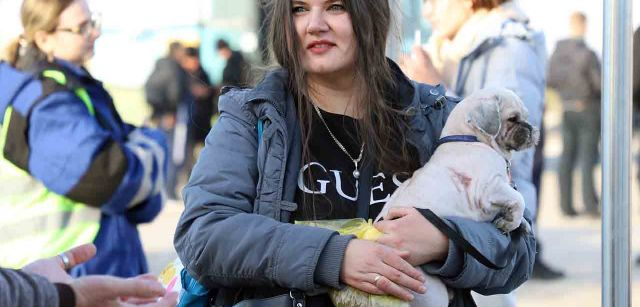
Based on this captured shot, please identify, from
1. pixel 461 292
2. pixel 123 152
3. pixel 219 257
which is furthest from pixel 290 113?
pixel 123 152

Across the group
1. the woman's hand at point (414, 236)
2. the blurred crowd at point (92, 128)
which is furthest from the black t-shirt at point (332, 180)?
the blurred crowd at point (92, 128)

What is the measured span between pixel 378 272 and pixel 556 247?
633 centimetres

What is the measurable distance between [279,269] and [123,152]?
2019mm

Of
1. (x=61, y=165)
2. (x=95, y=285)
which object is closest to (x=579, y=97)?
(x=61, y=165)

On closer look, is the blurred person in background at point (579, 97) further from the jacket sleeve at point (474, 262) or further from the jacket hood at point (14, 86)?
the jacket sleeve at point (474, 262)

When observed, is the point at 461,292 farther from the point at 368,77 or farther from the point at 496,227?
the point at 368,77

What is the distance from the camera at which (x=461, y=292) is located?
2271 millimetres

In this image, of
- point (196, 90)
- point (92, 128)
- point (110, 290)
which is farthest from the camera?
point (196, 90)

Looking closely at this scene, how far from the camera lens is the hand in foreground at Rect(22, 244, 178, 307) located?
1.86 metres

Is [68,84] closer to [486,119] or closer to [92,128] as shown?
[92,128]

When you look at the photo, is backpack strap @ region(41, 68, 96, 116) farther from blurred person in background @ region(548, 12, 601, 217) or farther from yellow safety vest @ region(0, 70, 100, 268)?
blurred person in background @ region(548, 12, 601, 217)

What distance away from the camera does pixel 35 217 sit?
3.90 metres

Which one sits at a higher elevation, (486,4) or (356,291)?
(486,4)

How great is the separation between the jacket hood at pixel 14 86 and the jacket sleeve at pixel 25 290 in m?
2.16
